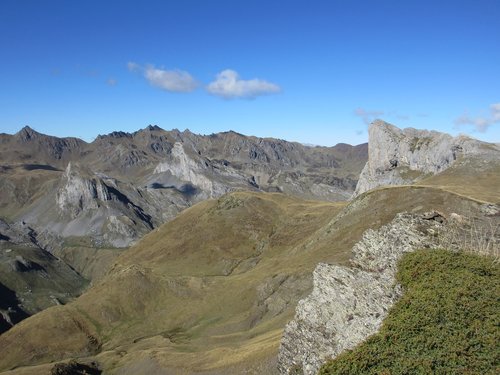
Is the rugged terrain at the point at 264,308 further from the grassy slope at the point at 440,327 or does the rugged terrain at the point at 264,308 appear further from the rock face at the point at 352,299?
the grassy slope at the point at 440,327

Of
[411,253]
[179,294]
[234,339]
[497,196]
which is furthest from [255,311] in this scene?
[411,253]

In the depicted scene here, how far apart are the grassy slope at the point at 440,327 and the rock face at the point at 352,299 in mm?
3815

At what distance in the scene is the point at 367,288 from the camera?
51.7 metres

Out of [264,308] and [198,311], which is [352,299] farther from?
[198,311]

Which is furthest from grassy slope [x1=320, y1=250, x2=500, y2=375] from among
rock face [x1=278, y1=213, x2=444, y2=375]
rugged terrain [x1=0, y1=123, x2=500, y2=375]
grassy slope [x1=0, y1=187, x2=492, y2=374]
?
grassy slope [x1=0, y1=187, x2=492, y2=374]

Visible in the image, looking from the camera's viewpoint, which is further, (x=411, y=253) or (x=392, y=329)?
(x=411, y=253)

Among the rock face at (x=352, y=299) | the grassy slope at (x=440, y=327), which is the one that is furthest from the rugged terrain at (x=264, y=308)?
the grassy slope at (x=440, y=327)

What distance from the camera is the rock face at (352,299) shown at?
48.9 m

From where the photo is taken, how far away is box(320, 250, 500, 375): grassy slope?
3512cm

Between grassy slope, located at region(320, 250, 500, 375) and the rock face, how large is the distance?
3.81m

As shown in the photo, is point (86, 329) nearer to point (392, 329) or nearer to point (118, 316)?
point (118, 316)

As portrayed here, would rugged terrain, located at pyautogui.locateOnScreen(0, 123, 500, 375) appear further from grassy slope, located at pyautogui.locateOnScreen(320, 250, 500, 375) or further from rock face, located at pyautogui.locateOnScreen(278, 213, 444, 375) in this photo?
grassy slope, located at pyautogui.locateOnScreen(320, 250, 500, 375)

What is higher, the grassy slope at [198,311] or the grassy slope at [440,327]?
the grassy slope at [440,327]

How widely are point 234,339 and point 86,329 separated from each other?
272 feet
